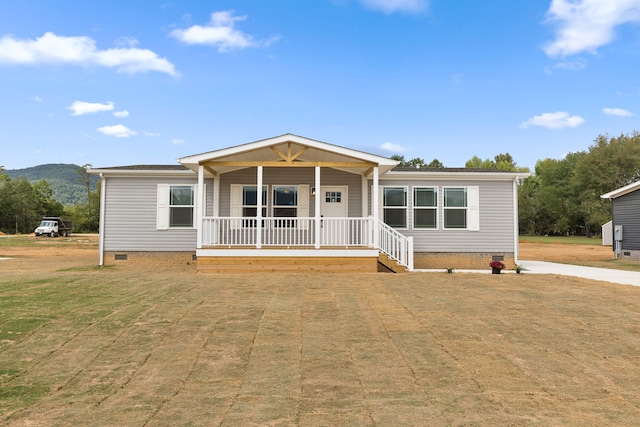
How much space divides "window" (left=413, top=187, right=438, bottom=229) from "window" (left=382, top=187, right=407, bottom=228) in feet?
1.24

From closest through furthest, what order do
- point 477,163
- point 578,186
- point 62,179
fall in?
1. point 578,186
2. point 477,163
3. point 62,179

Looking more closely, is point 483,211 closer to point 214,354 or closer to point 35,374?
point 214,354

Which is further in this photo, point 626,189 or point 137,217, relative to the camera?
point 626,189

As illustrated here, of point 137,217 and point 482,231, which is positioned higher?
point 137,217

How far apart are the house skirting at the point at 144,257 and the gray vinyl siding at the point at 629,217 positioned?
20800 millimetres

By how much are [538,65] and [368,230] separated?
19.6 m

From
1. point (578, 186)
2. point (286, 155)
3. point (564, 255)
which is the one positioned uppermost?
point (578, 186)

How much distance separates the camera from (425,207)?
14.9 m

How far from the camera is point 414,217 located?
1494 cm

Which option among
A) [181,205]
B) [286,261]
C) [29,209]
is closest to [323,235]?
[286,261]

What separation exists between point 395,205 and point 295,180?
3.58 meters

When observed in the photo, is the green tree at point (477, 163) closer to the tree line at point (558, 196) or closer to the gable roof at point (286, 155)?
the tree line at point (558, 196)

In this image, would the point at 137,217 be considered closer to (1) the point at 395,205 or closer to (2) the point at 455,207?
(1) the point at 395,205

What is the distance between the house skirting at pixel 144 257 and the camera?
1480 cm
